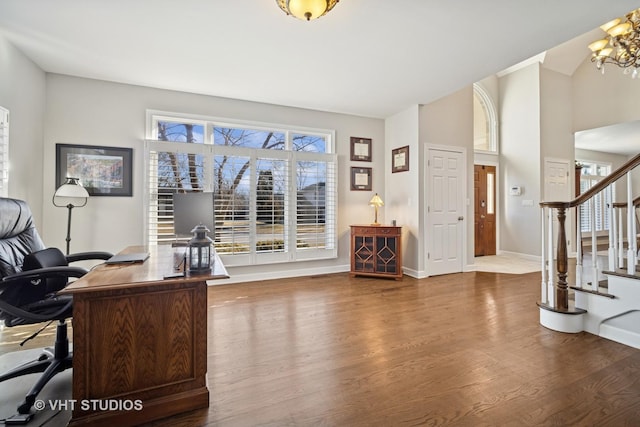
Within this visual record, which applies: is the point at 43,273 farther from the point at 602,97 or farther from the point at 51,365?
the point at 602,97

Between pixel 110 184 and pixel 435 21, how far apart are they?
12.9 feet

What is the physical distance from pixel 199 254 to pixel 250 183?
266cm

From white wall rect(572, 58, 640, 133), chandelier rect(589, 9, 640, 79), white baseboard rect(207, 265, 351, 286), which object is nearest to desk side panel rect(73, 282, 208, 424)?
white baseboard rect(207, 265, 351, 286)

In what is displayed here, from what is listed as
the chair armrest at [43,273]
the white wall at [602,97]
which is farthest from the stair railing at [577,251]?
the white wall at [602,97]

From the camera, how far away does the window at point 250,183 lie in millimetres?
3766

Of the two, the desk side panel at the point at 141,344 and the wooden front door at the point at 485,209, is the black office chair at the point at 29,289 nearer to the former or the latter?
the desk side panel at the point at 141,344

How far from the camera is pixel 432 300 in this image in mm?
3418

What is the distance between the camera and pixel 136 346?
1489mm

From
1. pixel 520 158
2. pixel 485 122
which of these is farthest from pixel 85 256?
pixel 485 122

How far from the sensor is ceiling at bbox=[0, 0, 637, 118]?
2.28 m

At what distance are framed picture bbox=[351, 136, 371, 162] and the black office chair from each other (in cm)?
401

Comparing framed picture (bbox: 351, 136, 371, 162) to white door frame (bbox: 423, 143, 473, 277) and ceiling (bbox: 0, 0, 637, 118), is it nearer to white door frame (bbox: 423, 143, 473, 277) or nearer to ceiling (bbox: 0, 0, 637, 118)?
white door frame (bbox: 423, 143, 473, 277)

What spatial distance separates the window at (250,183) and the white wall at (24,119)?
1064 mm

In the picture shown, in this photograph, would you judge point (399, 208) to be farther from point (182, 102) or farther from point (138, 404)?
point (138, 404)
